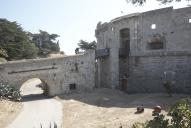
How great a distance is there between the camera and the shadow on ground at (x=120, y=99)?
23.4m

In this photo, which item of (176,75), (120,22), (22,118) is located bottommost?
(22,118)

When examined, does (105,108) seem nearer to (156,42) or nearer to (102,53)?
(156,42)

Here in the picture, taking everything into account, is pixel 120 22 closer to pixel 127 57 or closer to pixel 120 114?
pixel 127 57

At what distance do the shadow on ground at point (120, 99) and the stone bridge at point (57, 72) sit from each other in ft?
3.92

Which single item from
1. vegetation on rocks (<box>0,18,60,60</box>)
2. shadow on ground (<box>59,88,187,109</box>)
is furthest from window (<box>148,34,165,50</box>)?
vegetation on rocks (<box>0,18,60,60</box>)

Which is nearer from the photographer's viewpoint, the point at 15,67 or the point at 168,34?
the point at 168,34

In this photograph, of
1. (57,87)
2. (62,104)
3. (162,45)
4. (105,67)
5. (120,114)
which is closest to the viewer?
(120,114)

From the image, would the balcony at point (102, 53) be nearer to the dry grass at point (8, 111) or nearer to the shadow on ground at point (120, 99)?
the shadow on ground at point (120, 99)

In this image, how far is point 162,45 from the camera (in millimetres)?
29109

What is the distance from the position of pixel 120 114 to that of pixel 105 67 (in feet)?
51.9

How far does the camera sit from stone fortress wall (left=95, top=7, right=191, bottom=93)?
1070 inches

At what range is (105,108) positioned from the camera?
23.6m

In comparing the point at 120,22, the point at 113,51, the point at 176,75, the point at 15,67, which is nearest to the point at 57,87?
the point at 15,67

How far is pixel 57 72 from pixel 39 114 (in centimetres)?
880
